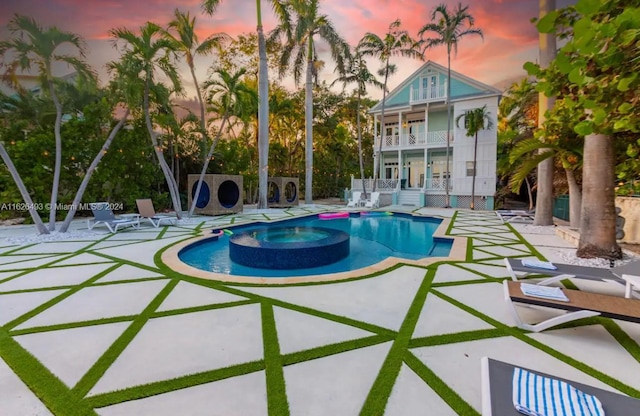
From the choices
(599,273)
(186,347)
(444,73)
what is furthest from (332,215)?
(444,73)

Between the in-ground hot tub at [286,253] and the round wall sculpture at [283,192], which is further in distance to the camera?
the round wall sculpture at [283,192]

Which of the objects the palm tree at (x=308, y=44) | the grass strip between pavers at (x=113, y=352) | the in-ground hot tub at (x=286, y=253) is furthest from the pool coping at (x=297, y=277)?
the palm tree at (x=308, y=44)

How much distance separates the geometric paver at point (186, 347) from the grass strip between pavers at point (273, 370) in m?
0.07

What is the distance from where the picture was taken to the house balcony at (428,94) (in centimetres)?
1856

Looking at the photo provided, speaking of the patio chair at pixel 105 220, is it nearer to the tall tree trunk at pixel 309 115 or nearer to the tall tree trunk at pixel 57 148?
the tall tree trunk at pixel 57 148

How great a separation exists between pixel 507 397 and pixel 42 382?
123 inches

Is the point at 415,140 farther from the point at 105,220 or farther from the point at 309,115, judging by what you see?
the point at 105,220

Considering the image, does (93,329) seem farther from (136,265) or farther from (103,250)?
(103,250)

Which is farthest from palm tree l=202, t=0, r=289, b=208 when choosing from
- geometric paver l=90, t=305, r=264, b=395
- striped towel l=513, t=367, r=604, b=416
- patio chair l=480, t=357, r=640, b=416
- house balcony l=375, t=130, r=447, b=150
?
→ striped towel l=513, t=367, r=604, b=416

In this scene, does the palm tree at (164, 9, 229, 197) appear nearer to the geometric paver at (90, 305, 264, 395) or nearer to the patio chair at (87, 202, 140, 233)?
the patio chair at (87, 202, 140, 233)

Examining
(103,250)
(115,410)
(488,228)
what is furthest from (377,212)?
(115,410)

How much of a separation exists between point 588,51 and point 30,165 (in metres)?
14.9

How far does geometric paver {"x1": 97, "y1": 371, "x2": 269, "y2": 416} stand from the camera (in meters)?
1.88

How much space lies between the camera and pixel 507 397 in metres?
1.57
